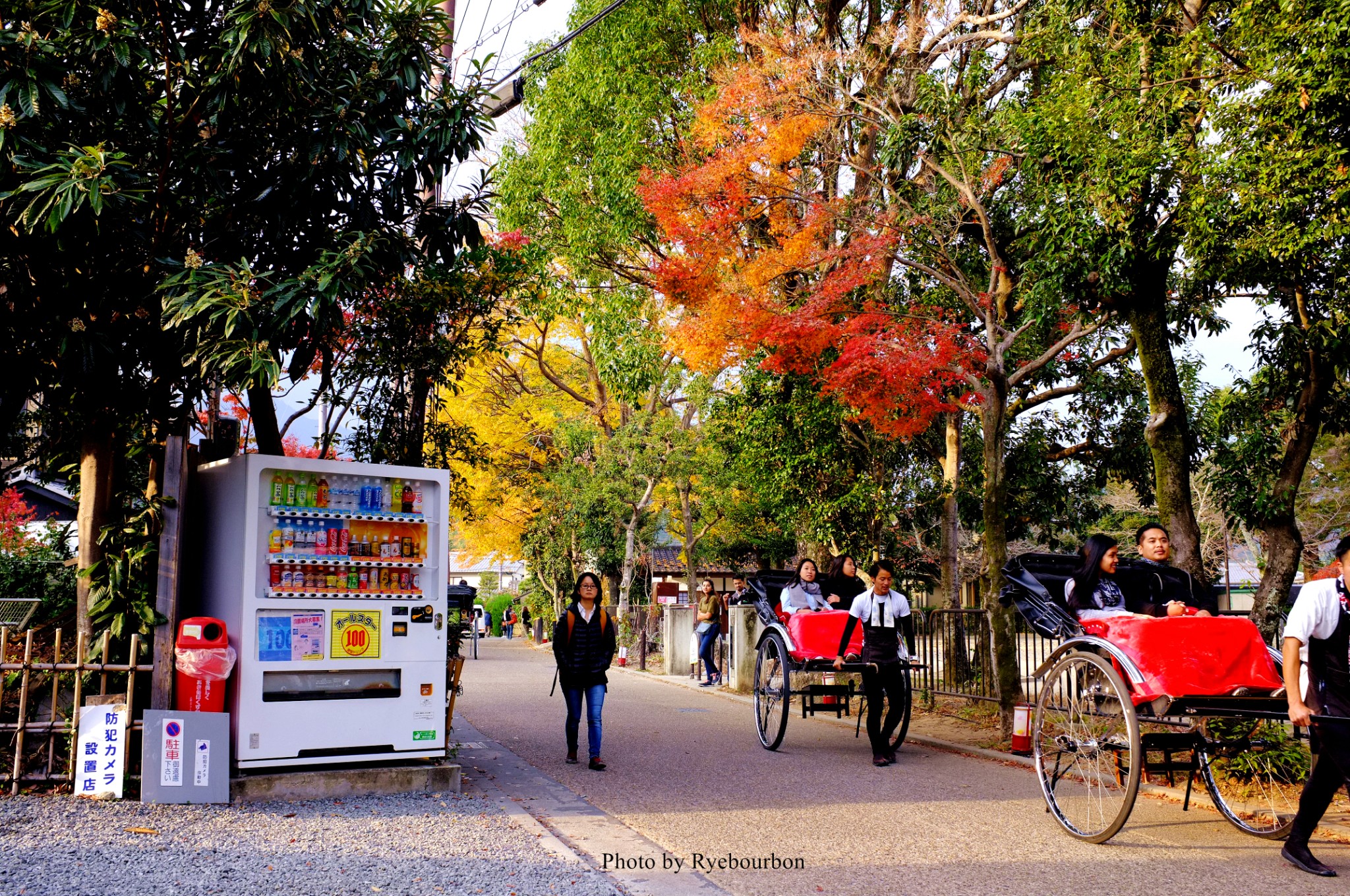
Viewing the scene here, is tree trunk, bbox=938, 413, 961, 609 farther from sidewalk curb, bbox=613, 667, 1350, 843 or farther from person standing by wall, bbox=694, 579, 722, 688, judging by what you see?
person standing by wall, bbox=694, 579, 722, 688

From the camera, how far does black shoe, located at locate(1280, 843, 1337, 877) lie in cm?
579

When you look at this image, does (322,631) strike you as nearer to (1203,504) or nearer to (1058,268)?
(1058,268)

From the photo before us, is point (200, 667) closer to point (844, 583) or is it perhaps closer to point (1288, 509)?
point (844, 583)

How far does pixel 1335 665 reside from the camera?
5734 millimetres

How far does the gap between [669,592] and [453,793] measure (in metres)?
18.3

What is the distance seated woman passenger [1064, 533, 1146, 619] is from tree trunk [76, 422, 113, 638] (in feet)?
25.0

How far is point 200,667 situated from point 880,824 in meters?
5.07

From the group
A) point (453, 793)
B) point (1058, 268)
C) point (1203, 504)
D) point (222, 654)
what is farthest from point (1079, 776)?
point (1203, 504)

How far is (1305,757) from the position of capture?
7.95 meters

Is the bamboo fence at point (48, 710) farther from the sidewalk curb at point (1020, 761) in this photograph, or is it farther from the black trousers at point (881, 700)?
the sidewalk curb at point (1020, 761)

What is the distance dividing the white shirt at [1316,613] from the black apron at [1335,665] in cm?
3

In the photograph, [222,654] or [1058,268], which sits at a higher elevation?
[1058,268]

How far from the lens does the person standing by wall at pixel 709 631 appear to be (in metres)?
19.9

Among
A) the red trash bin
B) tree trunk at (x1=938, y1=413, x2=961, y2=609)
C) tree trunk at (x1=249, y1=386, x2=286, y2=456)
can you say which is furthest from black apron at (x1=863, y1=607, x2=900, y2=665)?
tree trunk at (x1=938, y1=413, x2=961, y2=609)
